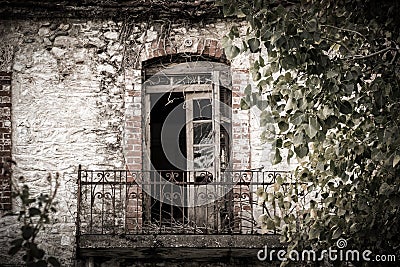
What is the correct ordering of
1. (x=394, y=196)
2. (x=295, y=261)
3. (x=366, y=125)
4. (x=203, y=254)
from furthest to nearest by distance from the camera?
1. (x=203, y=254)
2. (x=295, y=261)
3. (x=366, y=125)
4. (x=394, y=196)

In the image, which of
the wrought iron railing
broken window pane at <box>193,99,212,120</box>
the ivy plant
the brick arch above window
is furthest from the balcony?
the brick arch above window

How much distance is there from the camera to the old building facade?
980 cm

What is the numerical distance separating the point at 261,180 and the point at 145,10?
242 cm

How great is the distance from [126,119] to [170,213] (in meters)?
1.22

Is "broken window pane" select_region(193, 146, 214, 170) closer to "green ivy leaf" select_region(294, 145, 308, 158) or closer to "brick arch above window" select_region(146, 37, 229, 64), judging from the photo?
"brick arch above window" select_region(146, 37, 229, 64)

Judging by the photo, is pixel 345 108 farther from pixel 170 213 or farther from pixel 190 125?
pixel 170 213

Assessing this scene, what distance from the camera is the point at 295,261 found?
8.60 metres

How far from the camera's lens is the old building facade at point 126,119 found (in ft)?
32.1

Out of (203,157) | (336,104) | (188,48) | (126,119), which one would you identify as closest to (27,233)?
(336,104)

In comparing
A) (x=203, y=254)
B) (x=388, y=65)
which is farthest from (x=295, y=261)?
(x=388, y=65)

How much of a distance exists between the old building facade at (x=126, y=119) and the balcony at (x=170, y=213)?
2 cm

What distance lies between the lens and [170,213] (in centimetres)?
1003

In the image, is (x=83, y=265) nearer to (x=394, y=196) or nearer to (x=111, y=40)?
(x=111, y=40)

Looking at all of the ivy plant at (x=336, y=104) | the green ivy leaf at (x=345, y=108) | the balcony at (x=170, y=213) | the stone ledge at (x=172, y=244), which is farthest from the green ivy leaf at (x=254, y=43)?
the stone ledge at (x=172, y=244)
